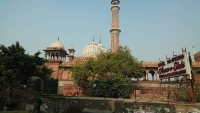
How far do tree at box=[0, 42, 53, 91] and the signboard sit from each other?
536 inches

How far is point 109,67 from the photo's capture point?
71.2 feet

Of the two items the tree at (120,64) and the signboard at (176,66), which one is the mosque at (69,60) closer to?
the tree at (120,64)

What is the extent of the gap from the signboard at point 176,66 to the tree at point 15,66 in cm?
1361

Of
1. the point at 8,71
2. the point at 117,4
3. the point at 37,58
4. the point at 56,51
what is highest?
the point at 117,4

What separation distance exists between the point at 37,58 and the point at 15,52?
7.89ft

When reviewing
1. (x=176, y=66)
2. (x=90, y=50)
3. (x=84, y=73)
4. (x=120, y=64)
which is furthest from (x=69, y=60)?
(x=176, y=66)

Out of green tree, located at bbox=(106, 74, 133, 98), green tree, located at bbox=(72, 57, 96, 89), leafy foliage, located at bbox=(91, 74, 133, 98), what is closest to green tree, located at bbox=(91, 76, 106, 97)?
leafy foliage, located at bbox=(91, 74, 133, 98)

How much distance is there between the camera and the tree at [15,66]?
16797 mm

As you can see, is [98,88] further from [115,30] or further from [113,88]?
[115,30]

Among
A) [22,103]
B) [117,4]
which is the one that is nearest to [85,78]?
[22,103]

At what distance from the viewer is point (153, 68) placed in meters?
27.8

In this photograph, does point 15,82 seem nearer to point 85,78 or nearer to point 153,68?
point 85,78

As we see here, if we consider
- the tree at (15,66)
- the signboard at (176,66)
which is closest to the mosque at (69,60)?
the tree at (15,66)

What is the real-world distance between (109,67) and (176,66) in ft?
34.0
